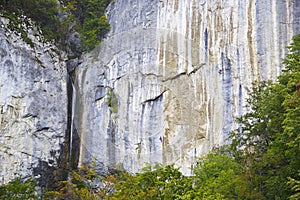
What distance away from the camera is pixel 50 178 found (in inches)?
698

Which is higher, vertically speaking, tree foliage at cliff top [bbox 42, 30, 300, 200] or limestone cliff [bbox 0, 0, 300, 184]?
limestone cliff [bbox 0, 0, 300, 184]

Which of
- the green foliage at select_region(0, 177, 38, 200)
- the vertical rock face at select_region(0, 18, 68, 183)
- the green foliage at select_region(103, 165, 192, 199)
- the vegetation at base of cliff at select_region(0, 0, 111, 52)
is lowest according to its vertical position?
the green foliage at select_region(103, 165, 192, 199)

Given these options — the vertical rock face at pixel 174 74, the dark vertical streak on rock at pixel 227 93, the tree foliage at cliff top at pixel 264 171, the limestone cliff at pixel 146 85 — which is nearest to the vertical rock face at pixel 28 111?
the limestone cliff at pixel 146 85

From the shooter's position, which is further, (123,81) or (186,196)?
(123,81)

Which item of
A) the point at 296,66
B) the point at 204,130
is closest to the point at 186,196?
the point at 296,66

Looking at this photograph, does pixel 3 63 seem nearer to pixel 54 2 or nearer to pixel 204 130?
pixel 54 2

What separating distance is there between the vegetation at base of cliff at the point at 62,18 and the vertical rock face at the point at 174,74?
74 cm

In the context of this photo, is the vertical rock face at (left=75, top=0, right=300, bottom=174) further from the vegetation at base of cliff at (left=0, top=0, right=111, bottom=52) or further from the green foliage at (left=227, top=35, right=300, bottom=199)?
the green foliage at (left=227, top=35, right=300, bottom=199)

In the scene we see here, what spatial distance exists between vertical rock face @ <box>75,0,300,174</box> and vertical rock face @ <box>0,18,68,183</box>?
42.4 inches

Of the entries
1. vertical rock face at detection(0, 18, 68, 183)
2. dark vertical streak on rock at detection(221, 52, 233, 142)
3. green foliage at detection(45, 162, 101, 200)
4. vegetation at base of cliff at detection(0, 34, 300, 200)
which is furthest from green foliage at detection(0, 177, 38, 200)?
dark vertical streak on rock at detection(221, 52, 233, 142)

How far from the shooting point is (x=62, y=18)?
20594 millimetres

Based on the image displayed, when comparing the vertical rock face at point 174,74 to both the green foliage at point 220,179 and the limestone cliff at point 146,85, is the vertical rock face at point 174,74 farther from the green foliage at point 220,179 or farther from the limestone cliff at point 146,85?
the green foliage at point 220,179

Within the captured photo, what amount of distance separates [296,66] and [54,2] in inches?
485

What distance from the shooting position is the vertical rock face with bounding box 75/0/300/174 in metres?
16.4
